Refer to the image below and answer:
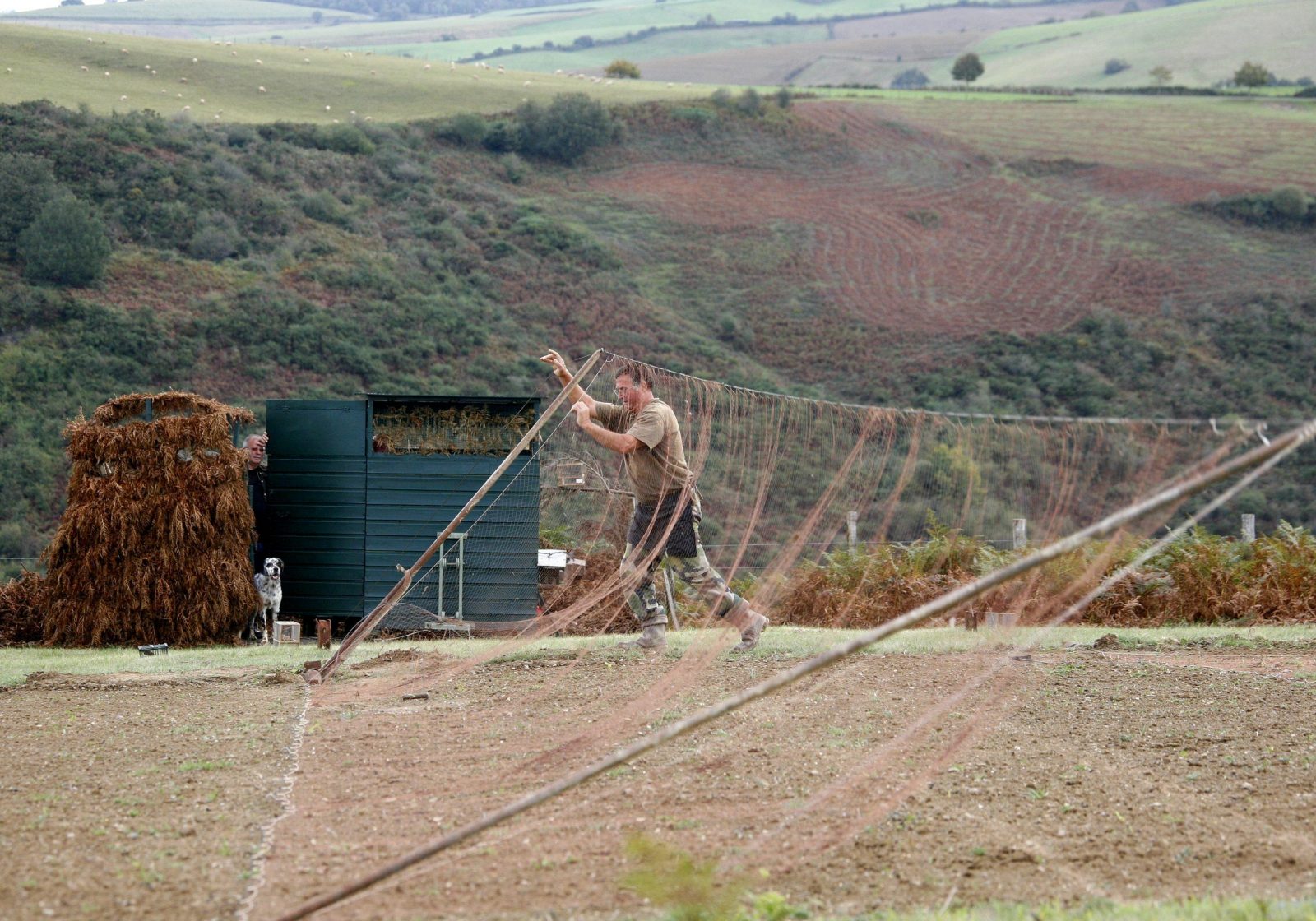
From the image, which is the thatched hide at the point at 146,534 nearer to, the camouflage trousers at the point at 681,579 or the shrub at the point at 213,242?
the camouflage trousers at the point at 681,579

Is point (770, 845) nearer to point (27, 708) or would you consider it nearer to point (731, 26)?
point (27, 708)

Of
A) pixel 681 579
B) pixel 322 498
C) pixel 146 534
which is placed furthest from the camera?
pixel 322 498

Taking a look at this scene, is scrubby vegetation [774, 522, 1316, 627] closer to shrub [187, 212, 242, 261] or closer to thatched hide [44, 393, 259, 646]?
thatched hide [44, 393, 259, 646]

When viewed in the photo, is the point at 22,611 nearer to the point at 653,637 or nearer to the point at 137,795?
the point at 653,637

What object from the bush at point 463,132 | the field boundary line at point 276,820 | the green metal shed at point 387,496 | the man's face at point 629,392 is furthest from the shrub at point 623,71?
the field boundary line at point 276,820

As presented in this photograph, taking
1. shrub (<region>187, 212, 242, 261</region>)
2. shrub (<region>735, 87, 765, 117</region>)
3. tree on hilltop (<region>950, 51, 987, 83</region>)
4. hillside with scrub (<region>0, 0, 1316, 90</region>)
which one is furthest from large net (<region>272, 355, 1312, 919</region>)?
tree on hilltop (<region>950, 51, 987, 83</region>)

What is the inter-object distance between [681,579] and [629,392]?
147cm

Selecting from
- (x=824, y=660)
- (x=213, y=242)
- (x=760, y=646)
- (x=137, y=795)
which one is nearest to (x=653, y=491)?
(x=760, y=646)

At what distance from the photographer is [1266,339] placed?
1895 inches

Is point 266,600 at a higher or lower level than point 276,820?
lower

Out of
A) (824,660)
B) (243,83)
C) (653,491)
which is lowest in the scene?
(653,491)

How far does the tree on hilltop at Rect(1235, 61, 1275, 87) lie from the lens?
74750mm

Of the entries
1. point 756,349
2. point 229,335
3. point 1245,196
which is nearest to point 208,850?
point 229,335

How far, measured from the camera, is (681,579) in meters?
10.6
